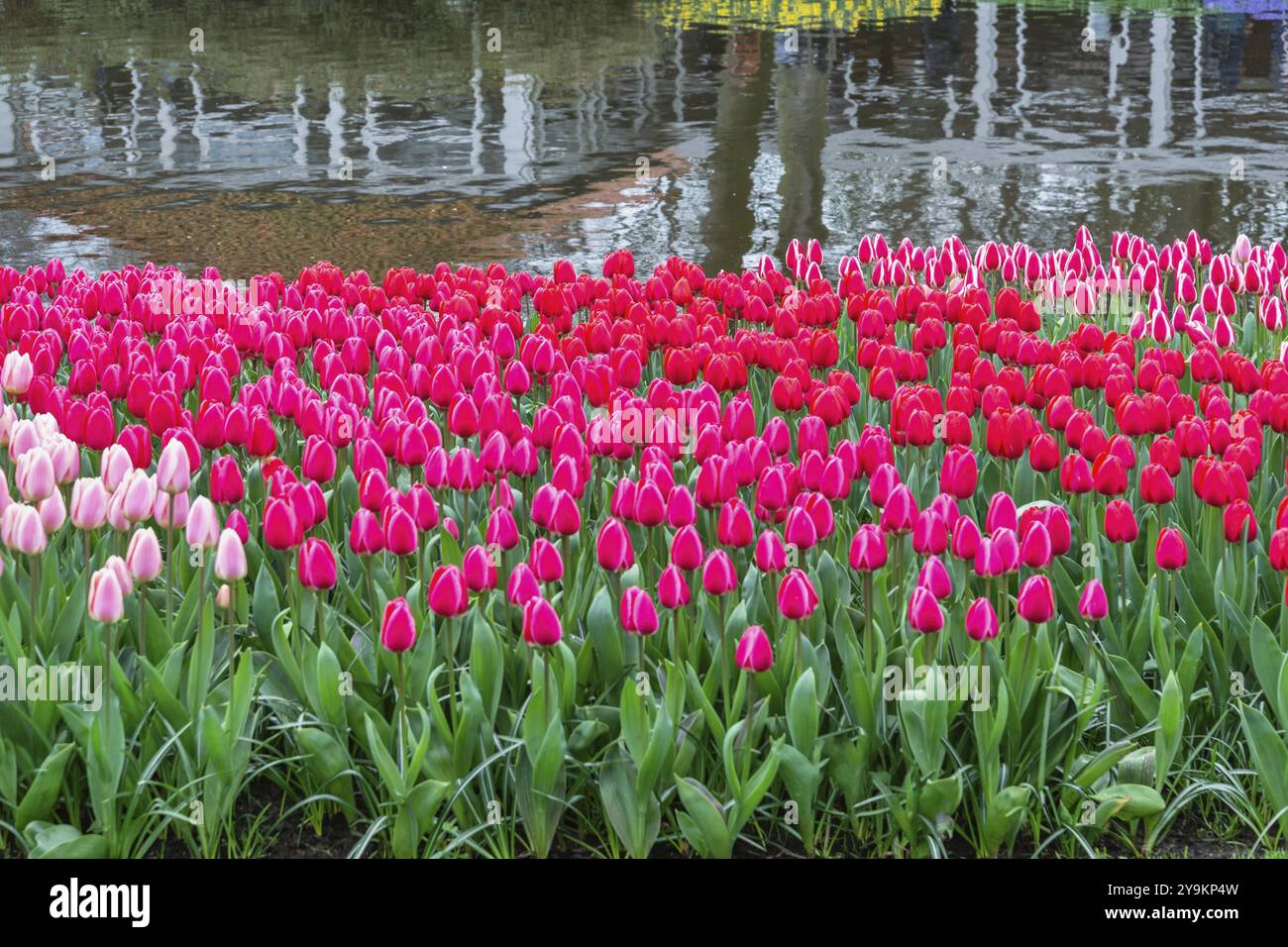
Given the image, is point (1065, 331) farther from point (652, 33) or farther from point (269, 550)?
point (652, 33)

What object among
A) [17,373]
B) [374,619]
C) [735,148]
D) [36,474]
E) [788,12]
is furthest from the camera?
[788,12]

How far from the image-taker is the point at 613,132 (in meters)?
14.7

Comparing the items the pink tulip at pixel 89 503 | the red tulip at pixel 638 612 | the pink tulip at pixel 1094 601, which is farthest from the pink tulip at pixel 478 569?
the pink tulip at pixel 1094 601

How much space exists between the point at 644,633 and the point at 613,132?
12.0 metres

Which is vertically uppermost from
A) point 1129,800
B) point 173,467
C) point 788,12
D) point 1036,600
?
point 788,12

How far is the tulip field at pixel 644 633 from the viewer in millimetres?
3254

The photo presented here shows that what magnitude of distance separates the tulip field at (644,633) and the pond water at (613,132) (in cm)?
594

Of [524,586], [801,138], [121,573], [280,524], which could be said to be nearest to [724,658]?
[524,586]

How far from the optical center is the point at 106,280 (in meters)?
6.35

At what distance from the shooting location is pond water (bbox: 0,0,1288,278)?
36.4 feet

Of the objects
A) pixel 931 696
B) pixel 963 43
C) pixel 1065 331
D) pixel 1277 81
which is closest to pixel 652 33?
pixel 963 43

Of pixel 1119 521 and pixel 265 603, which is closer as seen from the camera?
pixel 1119 521

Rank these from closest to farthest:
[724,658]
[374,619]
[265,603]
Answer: [724,658]
[374,619]
[265,603]

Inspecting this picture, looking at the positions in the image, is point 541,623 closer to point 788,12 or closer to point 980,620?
point 980,620
